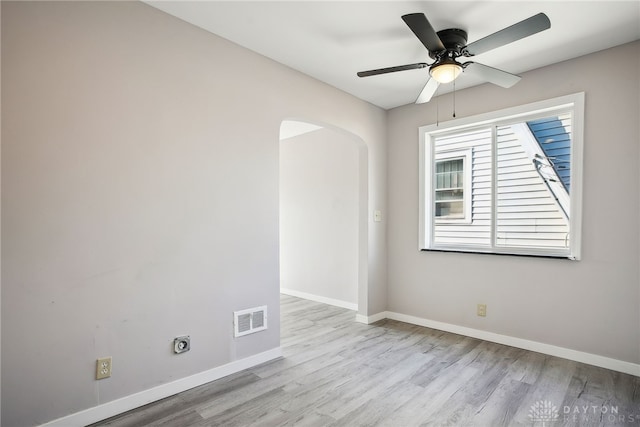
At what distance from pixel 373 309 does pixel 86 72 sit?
352 cm

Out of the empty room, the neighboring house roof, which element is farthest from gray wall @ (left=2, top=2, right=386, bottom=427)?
the neighboring house roof

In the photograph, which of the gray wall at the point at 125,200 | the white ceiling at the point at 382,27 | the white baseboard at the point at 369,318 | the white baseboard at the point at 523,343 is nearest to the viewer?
the gray wall at the point at 125,200

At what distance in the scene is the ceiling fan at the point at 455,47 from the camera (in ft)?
6.27

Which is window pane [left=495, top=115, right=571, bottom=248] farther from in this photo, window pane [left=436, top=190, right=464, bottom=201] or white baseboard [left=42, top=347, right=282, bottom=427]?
white baseboard [left=42, top=347, right=282, bottom=427]

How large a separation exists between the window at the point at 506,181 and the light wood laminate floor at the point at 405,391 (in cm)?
104

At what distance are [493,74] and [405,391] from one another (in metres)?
2.37

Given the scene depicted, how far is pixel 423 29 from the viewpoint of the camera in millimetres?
1962

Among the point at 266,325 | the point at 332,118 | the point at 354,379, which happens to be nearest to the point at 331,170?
the point at 332,118

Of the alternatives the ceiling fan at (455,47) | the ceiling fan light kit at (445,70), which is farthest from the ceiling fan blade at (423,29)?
the ceiling fan light kit at (445,70)

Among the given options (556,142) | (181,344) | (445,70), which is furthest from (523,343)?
(181,344)

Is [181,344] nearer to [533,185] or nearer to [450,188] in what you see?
[450,188]

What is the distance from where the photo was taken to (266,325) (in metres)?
2.88

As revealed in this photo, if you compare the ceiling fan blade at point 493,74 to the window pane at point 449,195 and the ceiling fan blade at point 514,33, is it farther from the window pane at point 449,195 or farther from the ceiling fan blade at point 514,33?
the window pane at point 449,195

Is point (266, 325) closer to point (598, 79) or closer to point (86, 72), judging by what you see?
point (86, 72)
